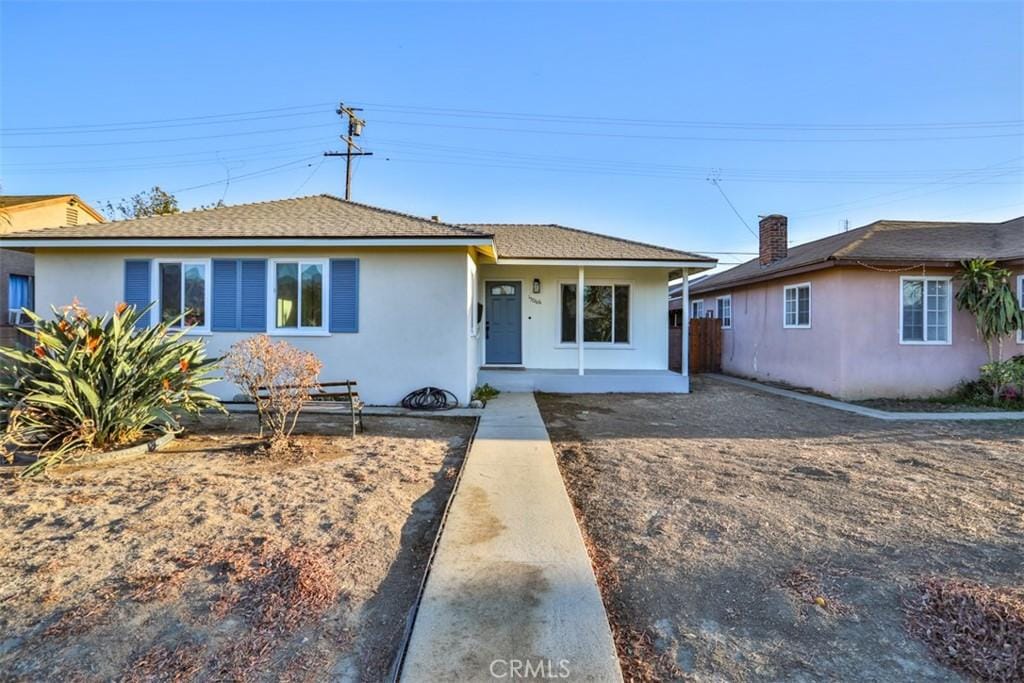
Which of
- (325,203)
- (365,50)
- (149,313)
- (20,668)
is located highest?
(365,50)

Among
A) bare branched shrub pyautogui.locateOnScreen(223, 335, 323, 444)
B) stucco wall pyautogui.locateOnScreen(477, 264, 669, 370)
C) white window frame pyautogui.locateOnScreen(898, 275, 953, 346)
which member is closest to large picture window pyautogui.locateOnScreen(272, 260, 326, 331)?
bare branched shrub pyautogui.locateOnScreen(223, 335, 323, 444)

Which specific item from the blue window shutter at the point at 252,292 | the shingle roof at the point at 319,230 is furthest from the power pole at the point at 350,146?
the blue window shutter at the point at 252,292

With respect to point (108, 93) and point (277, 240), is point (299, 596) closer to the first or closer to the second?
point (277, 240)

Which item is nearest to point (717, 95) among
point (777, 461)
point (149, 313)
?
point (777, 461)

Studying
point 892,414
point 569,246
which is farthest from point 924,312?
point 569,246

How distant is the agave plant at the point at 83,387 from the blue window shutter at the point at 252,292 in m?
3.20

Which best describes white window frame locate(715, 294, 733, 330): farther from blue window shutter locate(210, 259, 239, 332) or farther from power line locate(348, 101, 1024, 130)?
blue window shutter locate(210, 259, 239, 332)

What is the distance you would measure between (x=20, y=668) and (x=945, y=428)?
10981mm

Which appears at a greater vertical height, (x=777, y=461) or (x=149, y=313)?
(x=149, y=313)

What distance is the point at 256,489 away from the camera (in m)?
4.91

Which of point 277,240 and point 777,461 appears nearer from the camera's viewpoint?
point 777,461

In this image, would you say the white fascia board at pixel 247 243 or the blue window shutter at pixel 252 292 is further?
the blue window shutter at pixel 252 292

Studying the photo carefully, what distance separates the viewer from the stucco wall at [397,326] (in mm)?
9562

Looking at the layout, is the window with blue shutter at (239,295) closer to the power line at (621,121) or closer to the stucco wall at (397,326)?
the stucco wall at (397,326)
